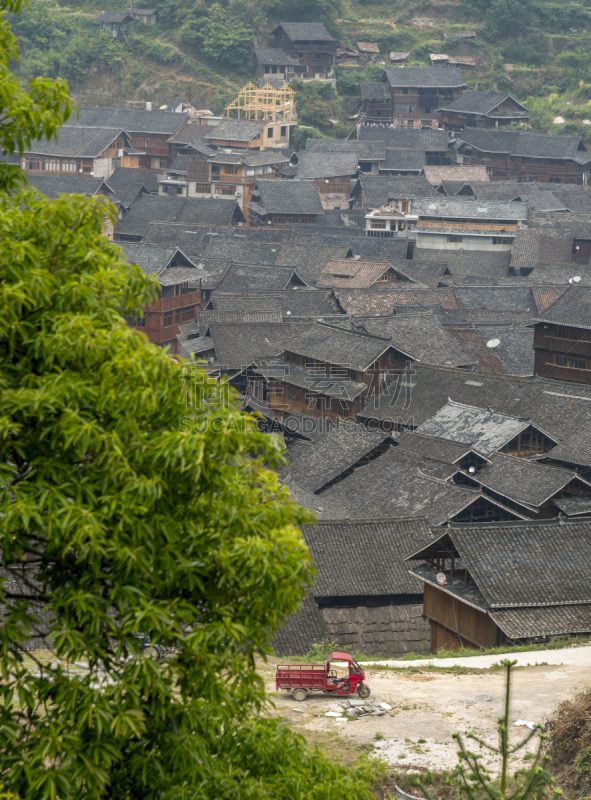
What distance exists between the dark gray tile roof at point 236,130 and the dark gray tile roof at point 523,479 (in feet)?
165

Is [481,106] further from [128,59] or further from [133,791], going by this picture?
[133,791]

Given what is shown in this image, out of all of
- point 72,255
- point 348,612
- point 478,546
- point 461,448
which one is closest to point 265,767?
point 72,255

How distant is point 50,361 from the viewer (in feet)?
18.9

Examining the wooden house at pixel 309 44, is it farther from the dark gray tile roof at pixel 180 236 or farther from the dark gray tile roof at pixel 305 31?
the dark gray tile roof at pixel 180 236

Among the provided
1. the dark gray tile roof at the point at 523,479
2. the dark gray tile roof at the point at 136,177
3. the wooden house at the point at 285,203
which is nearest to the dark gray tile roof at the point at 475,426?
the dark gray tile roof at the point at 523,479

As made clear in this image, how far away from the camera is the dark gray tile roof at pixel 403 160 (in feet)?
247

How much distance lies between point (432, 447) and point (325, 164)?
46.6 meters

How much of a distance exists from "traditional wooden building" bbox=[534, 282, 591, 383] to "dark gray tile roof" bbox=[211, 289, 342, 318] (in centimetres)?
1297

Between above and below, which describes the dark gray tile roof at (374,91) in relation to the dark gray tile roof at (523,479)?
above

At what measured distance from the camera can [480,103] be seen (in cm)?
8162

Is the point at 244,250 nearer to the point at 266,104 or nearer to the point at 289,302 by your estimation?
the point at 289,302

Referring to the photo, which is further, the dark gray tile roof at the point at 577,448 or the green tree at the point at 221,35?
the green tree at the point at 221,35

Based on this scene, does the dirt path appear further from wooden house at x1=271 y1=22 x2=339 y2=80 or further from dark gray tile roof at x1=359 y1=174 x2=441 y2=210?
wooden house at x1=271 y1=22 x2=339 y2=80

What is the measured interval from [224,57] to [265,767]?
8937 cm
